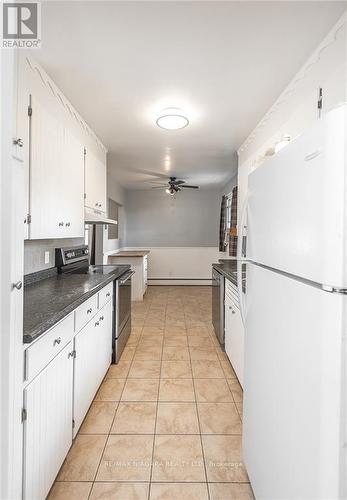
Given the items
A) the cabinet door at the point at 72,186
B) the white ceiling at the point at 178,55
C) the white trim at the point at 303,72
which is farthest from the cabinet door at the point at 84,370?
the white trim at the point at 303,72

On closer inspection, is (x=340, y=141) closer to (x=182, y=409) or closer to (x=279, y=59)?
(x=279, y=59)

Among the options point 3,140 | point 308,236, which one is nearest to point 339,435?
point 308,236

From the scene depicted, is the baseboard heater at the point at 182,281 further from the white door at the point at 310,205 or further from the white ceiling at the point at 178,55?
the white door at the point at 310,205

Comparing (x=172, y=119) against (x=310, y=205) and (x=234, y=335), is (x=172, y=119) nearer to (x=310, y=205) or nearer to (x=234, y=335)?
(x=234, y=335)

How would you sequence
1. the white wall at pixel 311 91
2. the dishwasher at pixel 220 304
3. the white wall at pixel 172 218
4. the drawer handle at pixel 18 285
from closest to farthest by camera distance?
1. the drawer handle at pixel 18 285
2. the white wall at pixel 311 91
3. the dishwasher at pixel 220 304
4. the white wall at pixel 172 218

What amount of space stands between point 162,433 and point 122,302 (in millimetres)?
1410

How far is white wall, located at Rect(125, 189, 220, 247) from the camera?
300 inches

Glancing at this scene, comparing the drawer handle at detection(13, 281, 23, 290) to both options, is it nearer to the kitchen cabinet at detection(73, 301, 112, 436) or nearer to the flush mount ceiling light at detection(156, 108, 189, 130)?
the kitchen cabinet at detection(73, 301, 112, 436)

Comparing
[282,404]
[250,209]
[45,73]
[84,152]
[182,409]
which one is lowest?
[182,409]

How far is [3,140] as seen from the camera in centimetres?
75

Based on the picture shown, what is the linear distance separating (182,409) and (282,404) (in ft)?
4.35

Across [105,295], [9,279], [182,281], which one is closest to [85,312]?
[105,295]

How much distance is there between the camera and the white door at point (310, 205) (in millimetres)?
727

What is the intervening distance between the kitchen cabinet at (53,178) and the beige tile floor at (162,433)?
4.50 ft
